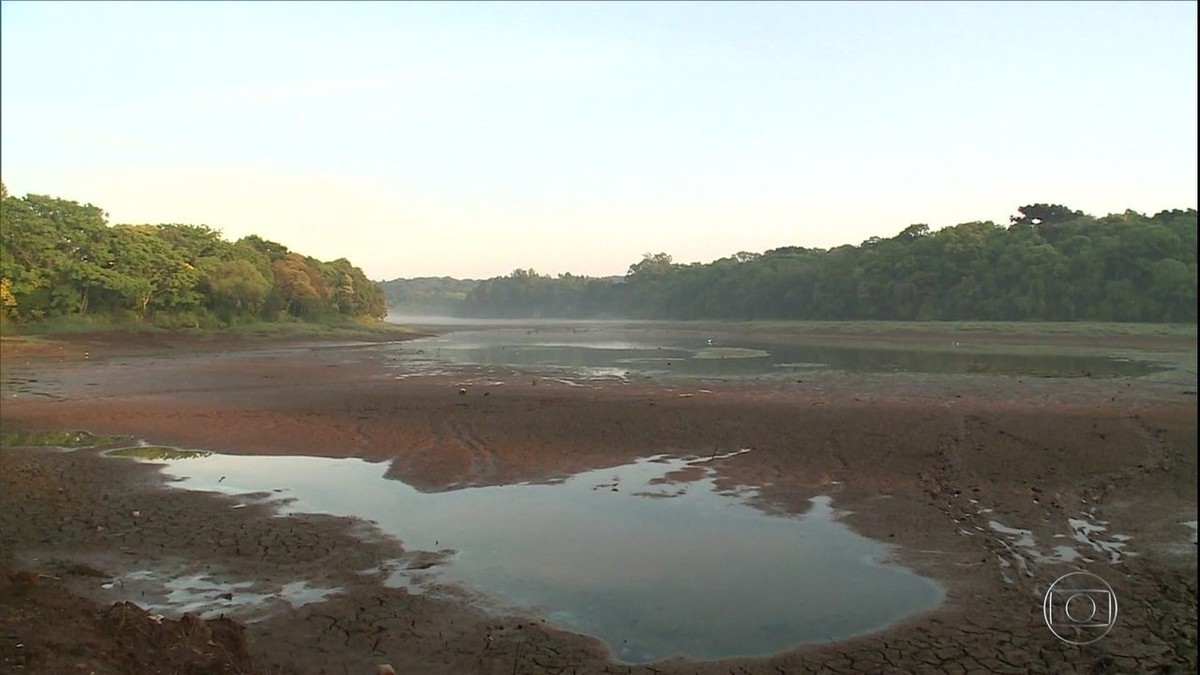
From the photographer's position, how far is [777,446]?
15945mm

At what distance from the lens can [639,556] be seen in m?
9.48

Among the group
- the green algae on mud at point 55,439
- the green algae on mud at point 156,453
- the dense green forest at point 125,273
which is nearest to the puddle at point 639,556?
the green algae on mud at point 156,453

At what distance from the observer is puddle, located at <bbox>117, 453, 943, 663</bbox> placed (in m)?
7.36

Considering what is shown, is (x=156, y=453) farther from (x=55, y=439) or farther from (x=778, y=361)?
(x=778, y=361)

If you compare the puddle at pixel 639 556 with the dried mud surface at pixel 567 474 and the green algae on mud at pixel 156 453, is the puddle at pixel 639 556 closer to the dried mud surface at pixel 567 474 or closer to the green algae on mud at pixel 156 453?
the dried mud surface at pixel 567 474

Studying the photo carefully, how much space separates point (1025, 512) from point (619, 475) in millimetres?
6502

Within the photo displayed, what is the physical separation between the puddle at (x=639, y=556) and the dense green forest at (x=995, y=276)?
36.2 m

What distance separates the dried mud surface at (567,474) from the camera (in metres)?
6.33

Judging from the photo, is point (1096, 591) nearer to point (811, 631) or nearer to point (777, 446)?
point (811, 631)

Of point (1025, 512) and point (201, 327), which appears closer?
point (1025, 512)

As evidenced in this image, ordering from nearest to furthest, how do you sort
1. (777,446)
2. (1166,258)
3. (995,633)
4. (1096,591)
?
(995,633) → (1096,591) → (777,446) → (1166,258)

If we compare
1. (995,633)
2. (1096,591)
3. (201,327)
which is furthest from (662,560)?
(201,327)

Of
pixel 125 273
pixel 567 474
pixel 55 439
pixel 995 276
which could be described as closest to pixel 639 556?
pixel 567 474

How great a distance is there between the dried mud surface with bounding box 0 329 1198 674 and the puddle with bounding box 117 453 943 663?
358mm
